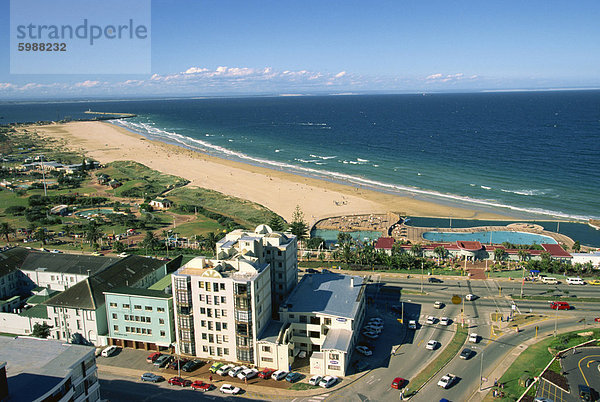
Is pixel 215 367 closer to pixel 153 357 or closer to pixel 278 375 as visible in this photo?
pixel 278 375

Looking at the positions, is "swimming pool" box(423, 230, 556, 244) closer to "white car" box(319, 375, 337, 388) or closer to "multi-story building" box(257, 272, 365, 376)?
"multi-story building" box(257, 272, 365, 376)

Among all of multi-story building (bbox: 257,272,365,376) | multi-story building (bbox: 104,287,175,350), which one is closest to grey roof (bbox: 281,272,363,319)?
multi-story building (bbox: 257,272,365,376)

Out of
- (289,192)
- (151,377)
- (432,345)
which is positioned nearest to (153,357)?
(151,377)

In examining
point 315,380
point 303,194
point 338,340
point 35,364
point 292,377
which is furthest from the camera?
point 303,194

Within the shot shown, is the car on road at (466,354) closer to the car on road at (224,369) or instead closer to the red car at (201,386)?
the car on road at (224,369)

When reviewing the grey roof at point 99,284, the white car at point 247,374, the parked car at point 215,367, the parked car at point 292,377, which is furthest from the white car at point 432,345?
the grey roof at point 99,284

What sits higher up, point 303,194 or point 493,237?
point 303,194
